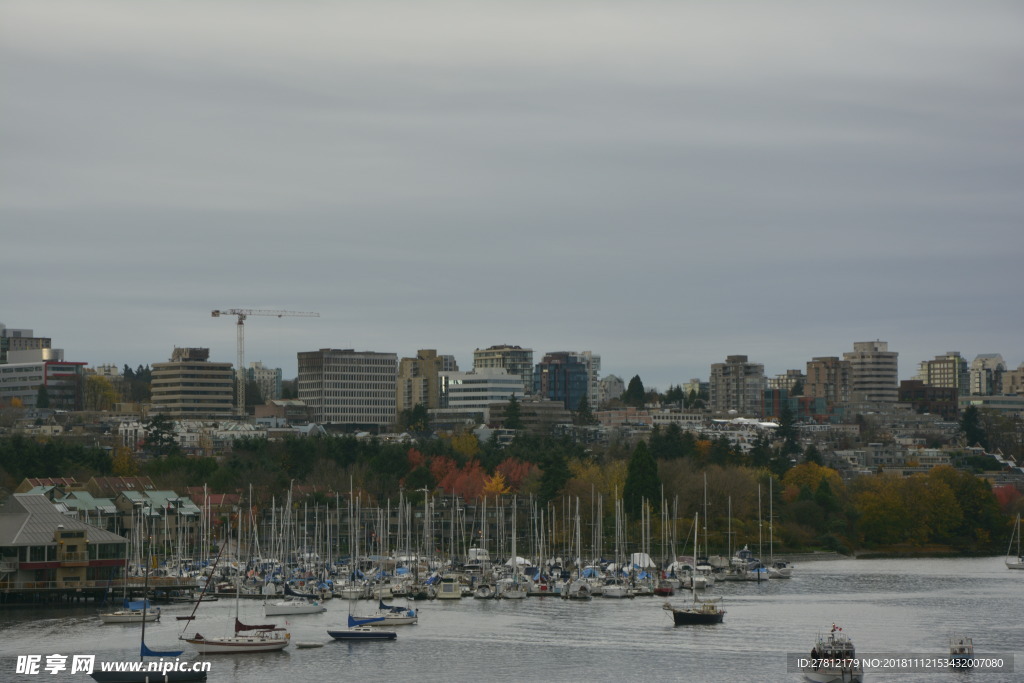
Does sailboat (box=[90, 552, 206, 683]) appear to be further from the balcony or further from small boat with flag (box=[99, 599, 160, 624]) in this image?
the balcony

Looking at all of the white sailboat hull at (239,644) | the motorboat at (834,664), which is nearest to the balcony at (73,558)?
the white sailboat hull at (239,644)

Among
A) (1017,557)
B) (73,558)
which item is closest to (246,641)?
(73,558)

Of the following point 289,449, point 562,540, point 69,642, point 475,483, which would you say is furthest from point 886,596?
point 289,449

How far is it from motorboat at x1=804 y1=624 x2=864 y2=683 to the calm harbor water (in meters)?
1.42

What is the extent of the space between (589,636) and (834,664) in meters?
21.7

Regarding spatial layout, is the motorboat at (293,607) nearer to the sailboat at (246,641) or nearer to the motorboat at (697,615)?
the sailboat at (246,641)

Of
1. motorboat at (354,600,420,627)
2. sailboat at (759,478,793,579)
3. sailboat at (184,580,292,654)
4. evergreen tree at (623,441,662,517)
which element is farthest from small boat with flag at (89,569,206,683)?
evergreen tree at (623,441,662,517)

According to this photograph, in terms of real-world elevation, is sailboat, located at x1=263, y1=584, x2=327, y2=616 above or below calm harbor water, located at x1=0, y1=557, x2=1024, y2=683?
above

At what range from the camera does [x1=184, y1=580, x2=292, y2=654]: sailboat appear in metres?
81.2

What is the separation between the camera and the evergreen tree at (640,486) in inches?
5635

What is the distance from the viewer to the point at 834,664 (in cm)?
6931

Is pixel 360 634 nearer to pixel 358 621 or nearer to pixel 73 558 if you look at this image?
pixel 358 621

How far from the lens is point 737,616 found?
322 feet

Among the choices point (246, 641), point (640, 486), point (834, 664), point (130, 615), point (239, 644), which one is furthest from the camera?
point (640, 486)
